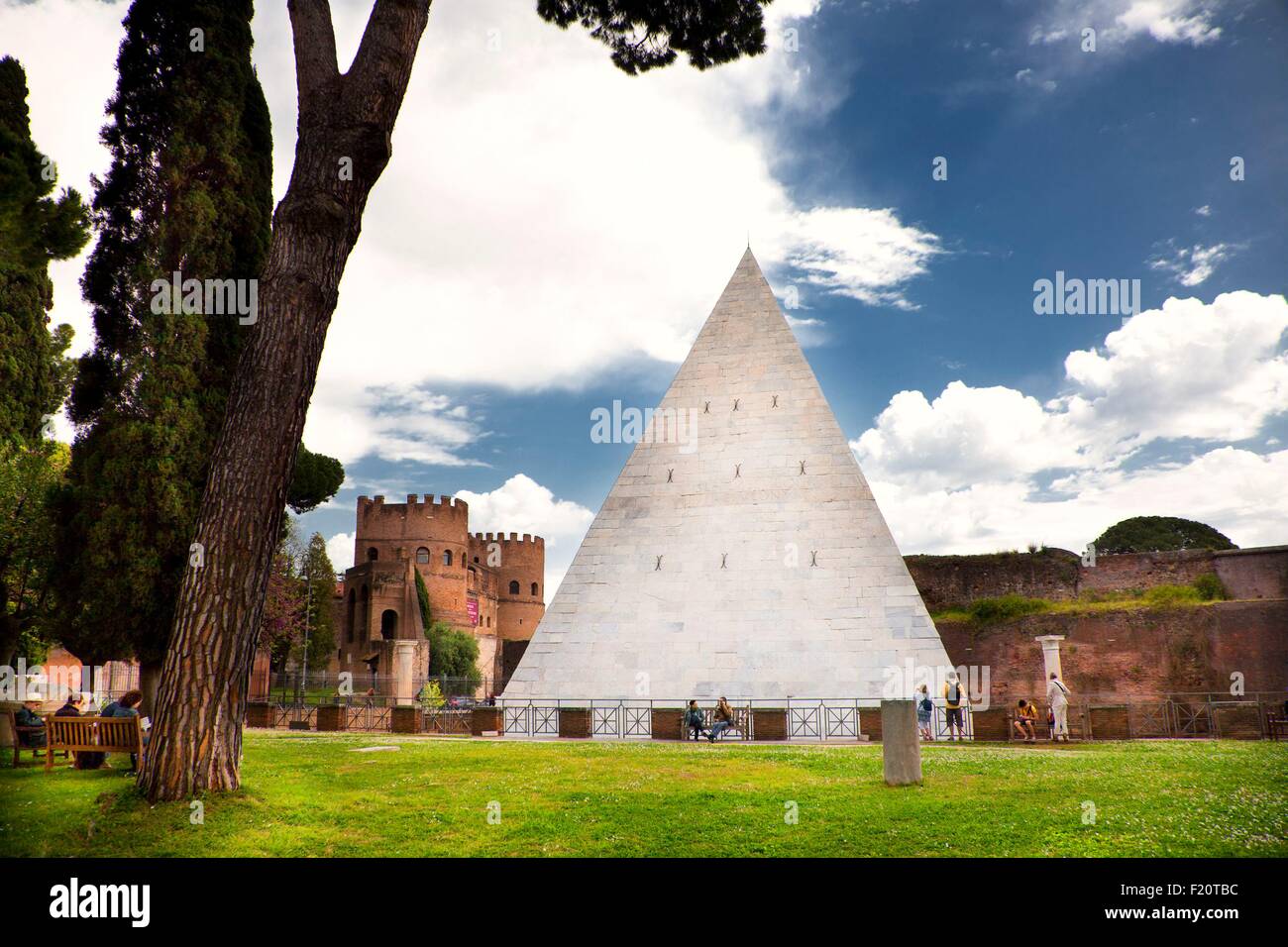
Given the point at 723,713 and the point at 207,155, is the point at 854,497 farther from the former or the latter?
the point at 207,155

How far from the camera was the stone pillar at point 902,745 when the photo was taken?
24.8ft

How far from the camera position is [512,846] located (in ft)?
17.5

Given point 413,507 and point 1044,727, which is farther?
point 413,507

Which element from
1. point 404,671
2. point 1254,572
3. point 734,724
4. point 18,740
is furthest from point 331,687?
point 1254,572

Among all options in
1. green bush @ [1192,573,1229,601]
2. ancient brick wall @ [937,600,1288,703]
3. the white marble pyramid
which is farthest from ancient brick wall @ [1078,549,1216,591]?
the white marble pyramid

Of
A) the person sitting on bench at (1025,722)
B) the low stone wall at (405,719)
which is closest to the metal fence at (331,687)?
the low stone wall at (405,719)

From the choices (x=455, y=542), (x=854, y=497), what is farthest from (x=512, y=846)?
(x=455, y=542)

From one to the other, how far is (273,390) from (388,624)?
1696 inches

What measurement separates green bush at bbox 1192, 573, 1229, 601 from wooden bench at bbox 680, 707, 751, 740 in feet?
36.9

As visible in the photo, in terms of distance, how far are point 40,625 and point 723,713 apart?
12557 mm

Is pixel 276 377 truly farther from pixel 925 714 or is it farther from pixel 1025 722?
pixel 1025 722

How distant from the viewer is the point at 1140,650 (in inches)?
698

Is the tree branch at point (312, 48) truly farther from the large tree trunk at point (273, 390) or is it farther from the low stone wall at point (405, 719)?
the low stone wall at point (405, 719)

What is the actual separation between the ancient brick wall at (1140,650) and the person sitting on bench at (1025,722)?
Result: 15.6ft
